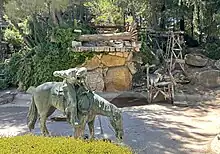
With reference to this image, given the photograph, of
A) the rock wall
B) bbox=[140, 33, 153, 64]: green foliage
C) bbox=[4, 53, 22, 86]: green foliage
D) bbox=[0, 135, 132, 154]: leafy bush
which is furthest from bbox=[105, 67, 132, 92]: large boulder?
bbox=[0, 135, 132, 154]: leafy bush

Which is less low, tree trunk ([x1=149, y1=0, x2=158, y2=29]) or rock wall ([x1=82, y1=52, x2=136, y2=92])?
tree trunk ([x1=149, y1=0, x2=158, y2=29])

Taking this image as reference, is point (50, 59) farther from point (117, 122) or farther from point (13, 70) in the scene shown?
point (117, 122)

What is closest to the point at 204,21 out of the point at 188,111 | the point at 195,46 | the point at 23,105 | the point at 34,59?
the point at 195,46

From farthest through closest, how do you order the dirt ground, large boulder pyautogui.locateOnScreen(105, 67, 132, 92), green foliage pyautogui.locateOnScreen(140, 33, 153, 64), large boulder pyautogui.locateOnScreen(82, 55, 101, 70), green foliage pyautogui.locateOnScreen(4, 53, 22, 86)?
green foliage pyautogui.locateOnScreen(4, 53, 22, 86)
green foliage pyautogui.locateOnScreen(140, 33, 153, 64)
large boulder pyautogui.locateOnScreen(105, 67, 132, 92)
large boulder pyautogui.locateOnScreen(82, 55, 101, 70)
the dirt ground

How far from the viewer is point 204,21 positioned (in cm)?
1191

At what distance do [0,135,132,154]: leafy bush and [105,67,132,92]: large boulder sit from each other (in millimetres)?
6933

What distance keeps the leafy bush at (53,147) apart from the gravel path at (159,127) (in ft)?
7.83

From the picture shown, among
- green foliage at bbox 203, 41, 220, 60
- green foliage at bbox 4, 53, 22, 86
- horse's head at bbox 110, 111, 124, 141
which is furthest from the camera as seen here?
green foliage at bbox 203, 41, 220, 60

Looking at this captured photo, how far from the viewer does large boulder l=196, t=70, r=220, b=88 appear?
1071cm

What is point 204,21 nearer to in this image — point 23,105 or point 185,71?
point 185,71

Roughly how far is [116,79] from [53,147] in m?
7.24

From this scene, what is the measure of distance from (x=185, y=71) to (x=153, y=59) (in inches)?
41.7

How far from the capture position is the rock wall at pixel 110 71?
9.93 metres

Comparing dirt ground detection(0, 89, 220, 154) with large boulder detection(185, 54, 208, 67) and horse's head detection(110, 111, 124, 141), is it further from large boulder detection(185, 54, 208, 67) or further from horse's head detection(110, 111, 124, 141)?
large boulder detection(185, 54, 208, 67)
